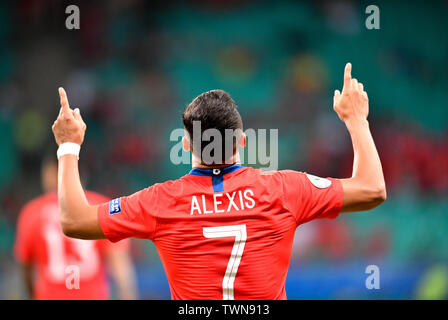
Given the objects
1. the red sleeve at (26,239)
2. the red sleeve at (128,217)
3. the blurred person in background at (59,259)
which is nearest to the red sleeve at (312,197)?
the red sleeve at (128,217)

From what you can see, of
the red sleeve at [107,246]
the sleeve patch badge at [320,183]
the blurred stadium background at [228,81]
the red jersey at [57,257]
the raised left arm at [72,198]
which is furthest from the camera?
the blurred stadium background at [228,81]

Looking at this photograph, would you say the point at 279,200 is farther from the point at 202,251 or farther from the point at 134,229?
the point at 134,229

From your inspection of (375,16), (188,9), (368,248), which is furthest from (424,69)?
(188,9)

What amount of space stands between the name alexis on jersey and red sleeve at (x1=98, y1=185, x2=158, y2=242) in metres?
0.14

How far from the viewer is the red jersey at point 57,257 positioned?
405 cm

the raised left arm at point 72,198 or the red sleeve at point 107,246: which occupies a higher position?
the raised left arm at point 72,198

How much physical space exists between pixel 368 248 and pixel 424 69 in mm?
3683

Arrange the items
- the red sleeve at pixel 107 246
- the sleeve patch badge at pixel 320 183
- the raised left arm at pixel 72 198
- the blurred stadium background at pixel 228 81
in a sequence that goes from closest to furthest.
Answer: the raised left arm at pixel 72 198
the sleeve patch badge at pixel 320 183
the red sleeve at pixel 107 246
the blurred stadium background at pixel 228 81

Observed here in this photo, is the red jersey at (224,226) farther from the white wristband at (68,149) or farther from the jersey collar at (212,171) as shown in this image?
the white wristband at (68,149)

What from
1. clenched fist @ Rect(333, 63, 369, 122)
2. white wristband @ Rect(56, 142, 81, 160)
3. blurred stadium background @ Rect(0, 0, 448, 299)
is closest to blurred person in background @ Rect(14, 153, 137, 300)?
white wristband @ Rect(56, 142, 81, 160)

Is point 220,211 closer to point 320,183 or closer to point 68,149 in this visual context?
point 320,183

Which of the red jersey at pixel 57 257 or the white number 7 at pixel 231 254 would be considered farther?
the red jersey at pixel 57 257

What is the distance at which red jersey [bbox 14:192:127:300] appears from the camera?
13.3 ft

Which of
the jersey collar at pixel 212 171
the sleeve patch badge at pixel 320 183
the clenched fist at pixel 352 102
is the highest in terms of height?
the clenched fist at pixel 352 102
